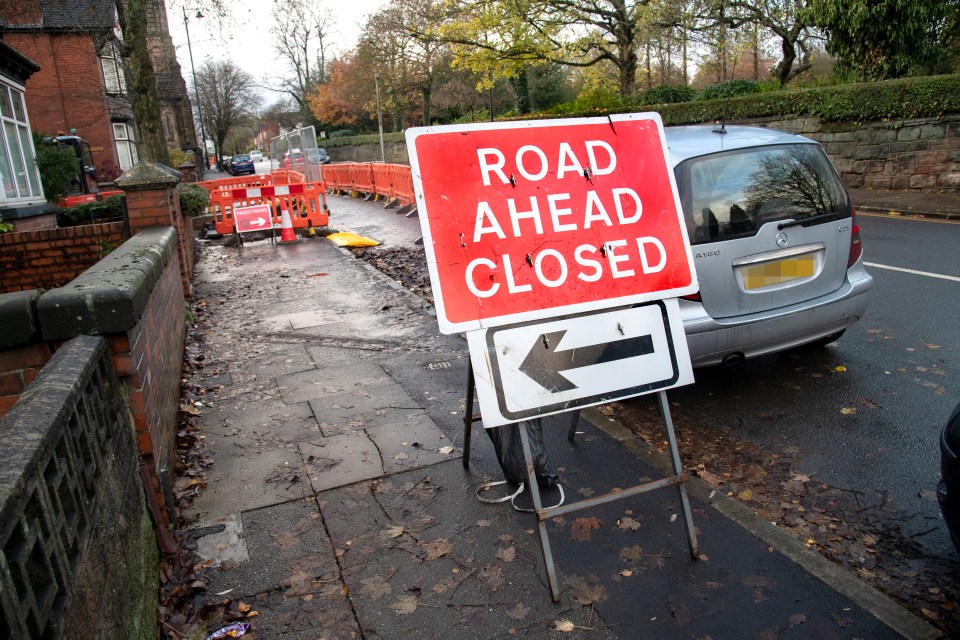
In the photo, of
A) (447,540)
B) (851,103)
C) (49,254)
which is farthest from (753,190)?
(851,103)

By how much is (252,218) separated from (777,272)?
1138cm

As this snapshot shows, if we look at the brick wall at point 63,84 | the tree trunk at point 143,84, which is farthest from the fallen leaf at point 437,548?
the brick wall at point 63,84

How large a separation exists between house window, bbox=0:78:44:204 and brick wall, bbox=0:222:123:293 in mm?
5565

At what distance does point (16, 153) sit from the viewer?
14.2 m

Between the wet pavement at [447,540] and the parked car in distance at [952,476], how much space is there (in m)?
0.41

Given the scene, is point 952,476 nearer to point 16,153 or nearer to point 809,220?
point 809,220

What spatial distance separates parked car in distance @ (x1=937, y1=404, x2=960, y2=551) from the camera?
105 inches

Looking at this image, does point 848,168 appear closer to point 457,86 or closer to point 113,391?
point 113,391

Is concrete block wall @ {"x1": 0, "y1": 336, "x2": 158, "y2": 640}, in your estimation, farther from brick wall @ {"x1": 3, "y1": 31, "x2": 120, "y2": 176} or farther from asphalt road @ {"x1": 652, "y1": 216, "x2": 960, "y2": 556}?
brick wall @ {"x1": 3, "y1": 31, "x2": 120, "y2": 176}

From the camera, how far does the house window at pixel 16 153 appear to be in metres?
13.3

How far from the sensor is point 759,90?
20.0m

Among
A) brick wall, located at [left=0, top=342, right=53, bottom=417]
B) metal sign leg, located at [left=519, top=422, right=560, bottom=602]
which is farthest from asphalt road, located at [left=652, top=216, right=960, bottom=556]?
brick wall, located at [left=0, top=342, right=53, bottom=417]

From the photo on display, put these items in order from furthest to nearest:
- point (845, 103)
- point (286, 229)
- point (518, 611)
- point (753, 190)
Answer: point (845, 103), point (286, 229), point (753, 190), point (518, 611)

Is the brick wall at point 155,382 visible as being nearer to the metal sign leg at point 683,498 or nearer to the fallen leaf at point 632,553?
the fallen leaf at point 632,553
